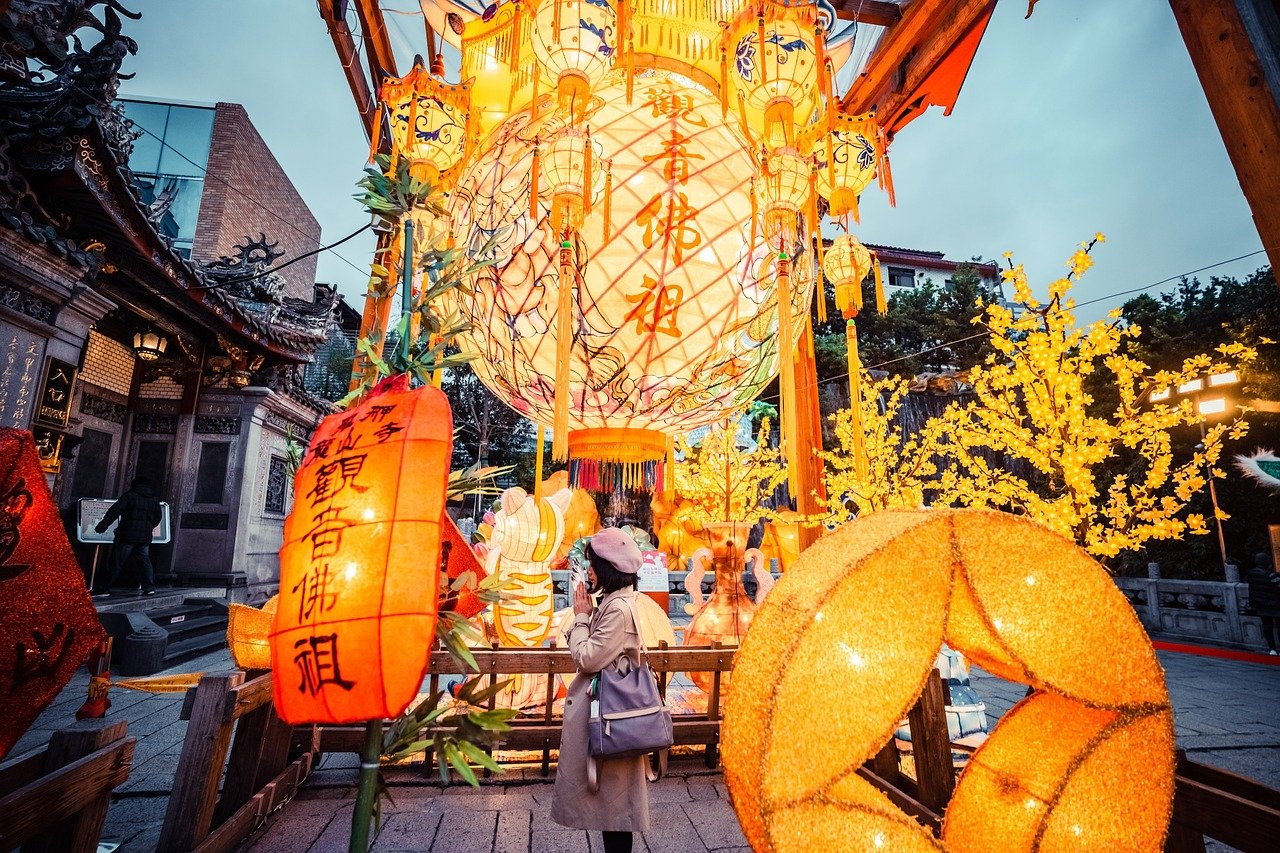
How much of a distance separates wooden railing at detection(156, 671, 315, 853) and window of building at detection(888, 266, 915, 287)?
101ft

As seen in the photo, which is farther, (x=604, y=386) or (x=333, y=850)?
(x=604, y=386)

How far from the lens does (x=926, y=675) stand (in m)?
1.07

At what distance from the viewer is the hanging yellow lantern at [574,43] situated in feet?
8.00

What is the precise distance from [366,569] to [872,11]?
16.9 feet

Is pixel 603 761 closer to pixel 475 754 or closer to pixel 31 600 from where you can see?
pixel 475 754

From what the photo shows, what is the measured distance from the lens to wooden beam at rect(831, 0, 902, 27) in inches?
157

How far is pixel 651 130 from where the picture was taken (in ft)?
8.96

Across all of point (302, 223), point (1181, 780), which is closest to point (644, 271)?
point (1181, 780)

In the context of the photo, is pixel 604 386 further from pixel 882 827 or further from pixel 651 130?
pixel 882 827

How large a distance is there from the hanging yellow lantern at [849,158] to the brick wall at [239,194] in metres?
15.0

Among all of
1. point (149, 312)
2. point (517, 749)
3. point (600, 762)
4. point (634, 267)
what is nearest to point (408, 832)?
point (517, 749)

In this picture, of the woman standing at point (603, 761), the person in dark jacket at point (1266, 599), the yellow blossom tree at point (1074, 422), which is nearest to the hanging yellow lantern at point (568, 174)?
the woman standing at point (603, 761)

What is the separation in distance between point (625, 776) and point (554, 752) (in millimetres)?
1944

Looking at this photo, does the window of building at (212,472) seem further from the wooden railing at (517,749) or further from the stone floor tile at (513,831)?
the stone floor tile at (513,831)
